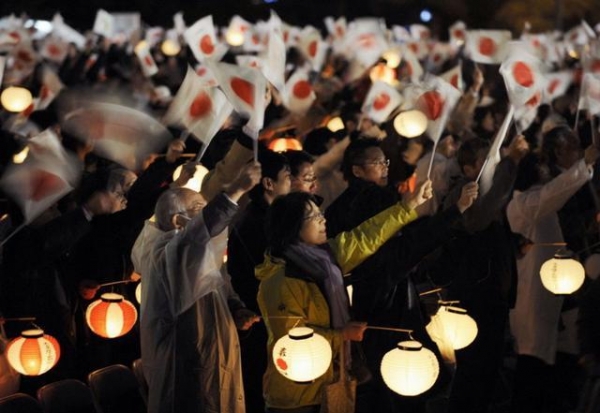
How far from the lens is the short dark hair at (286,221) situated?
4.83m

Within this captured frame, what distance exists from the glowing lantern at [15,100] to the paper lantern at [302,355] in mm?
8998

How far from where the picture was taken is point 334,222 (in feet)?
20.3

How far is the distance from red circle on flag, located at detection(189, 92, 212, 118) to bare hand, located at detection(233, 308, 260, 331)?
2.01 m

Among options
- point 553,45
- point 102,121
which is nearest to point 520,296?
point 102,121

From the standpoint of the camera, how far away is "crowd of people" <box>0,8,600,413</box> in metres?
4.72

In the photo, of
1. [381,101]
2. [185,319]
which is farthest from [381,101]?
[185,319]

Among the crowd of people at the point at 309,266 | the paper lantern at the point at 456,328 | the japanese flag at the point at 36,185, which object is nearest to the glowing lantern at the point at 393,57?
the crowd of people at the point at 309,266

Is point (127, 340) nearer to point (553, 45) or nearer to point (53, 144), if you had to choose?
point (53, 144)

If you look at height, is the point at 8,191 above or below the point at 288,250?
above

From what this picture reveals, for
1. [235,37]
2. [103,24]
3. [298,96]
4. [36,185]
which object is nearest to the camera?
[36,185]

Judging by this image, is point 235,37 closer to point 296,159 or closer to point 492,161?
point 296,159

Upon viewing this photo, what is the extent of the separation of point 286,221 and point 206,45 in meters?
6.63

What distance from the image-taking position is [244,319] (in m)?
5.09

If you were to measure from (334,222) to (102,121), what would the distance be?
201 cm
